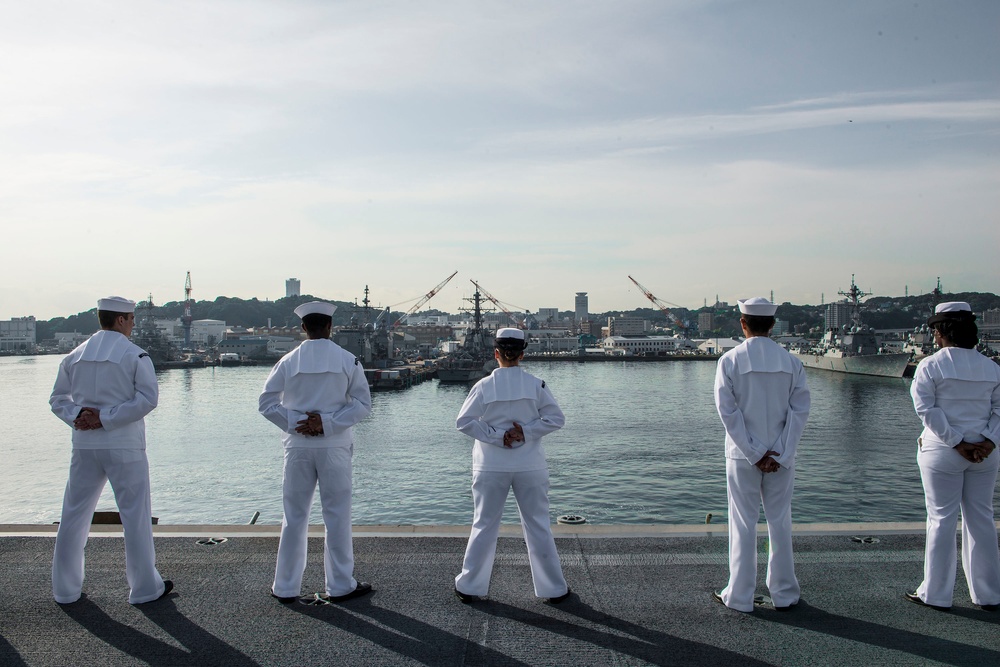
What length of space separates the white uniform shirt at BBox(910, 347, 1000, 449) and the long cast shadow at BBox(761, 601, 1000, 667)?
112 cm

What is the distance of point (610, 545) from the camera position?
5668 mm

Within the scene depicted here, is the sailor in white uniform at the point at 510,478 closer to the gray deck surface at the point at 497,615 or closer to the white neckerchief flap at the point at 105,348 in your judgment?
the gray deck surface at the point at 497,615

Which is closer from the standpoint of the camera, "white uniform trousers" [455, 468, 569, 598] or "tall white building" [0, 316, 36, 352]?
"white uniform trousers" [455, 468, 569, 598]

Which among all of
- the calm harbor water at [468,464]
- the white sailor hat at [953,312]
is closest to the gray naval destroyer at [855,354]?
the calm harbor water at [468,464]

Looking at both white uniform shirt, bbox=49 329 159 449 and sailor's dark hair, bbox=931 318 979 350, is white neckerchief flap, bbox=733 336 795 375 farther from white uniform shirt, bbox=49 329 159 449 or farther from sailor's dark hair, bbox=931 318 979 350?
white uniform shirt, bbox=49 329 159 449

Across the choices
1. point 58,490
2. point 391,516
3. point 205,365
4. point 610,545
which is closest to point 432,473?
point 391,516

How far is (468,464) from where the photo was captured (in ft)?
87.6

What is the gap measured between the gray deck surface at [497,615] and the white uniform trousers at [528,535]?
127 millimetres

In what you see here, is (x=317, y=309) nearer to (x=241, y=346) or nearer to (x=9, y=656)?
(x=9, y=656)

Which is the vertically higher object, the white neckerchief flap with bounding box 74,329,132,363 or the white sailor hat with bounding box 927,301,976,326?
the white sailor hat with bounding box 927,301,976,326

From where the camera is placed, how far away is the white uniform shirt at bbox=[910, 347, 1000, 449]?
178 inches

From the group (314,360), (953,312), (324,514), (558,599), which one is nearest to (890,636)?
(558,599)

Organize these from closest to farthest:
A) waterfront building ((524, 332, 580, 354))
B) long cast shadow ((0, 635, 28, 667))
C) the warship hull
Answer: long cast shadow ((0, 635, 28, 667)) < the warship hull < waterfront building ((524, 332, 580, 354))

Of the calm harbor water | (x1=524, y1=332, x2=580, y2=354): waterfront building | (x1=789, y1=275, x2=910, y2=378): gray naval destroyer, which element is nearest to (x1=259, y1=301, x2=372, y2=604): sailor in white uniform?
the calm harbor water
